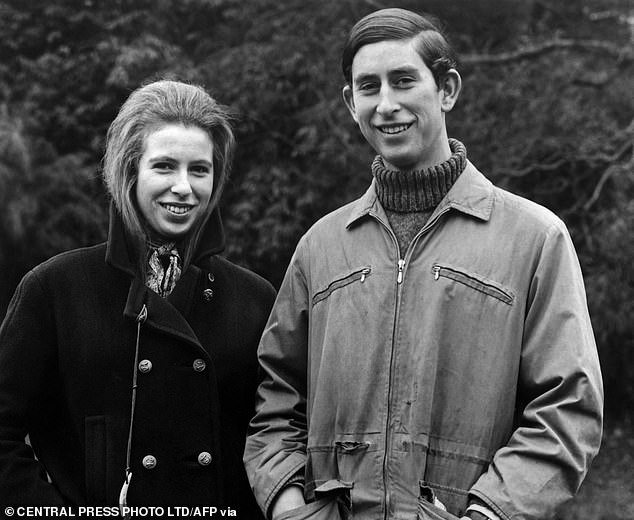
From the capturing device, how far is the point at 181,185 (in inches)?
112

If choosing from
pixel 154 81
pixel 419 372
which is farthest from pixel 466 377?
pixel 154 81

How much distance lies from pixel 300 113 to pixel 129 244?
6.23m

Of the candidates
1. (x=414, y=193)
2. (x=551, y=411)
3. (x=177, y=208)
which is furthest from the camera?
(x=177, y=208)

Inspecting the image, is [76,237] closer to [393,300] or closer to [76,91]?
[76,91]

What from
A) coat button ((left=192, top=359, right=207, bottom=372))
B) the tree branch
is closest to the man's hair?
coat button ((left=192, top=359, right=207, bottom=372))

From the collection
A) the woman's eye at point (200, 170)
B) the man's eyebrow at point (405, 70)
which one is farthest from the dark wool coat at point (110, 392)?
the man's eyebrow at point (405, 70)

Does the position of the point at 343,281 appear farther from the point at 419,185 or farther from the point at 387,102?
the point at 387,102

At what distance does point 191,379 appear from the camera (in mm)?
2859

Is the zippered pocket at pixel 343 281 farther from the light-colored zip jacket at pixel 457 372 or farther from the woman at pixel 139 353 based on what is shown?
the woman at pixel 139 353

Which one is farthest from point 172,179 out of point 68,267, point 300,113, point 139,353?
point 300,113

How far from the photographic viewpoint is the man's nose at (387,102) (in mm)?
2594

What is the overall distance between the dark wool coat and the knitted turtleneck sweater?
2.22 feet

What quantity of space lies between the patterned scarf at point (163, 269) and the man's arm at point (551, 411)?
1.09m

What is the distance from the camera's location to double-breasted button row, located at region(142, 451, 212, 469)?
9.12 feet
